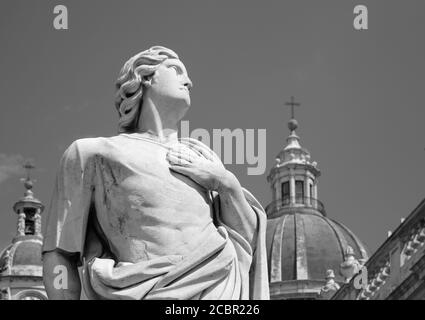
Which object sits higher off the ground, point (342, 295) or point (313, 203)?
point (313, 203)

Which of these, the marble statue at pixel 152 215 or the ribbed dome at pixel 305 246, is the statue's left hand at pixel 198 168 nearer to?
the marble statue at pixel 152 215

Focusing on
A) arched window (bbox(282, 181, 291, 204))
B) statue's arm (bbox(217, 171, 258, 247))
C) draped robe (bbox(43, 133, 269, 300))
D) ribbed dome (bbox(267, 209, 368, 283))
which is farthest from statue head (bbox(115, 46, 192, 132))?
arched window (bbox(282, 181, 291, 204))

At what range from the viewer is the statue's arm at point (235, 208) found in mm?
9727

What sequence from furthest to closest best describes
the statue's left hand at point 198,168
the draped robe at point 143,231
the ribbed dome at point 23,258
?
the ribbed dome at point 23,258, the statue's left hand at point 198,168, the draped robe at point 143,231

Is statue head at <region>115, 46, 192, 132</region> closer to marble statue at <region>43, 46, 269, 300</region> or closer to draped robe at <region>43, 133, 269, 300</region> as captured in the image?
marble statue at <region>43, 46, 269, 300</region>

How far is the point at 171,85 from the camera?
1000cm

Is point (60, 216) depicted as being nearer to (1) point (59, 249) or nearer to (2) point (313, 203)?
(1) point (59, 249)

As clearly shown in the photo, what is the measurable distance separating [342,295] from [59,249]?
50.2 metres

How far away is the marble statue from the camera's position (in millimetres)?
9336

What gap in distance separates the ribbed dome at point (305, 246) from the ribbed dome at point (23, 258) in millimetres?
17141

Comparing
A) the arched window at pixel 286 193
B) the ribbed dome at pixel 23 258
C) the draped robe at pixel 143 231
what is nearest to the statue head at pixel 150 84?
the draped robe at pixel 143 231

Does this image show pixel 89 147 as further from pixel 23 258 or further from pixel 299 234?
pixel 299 234
